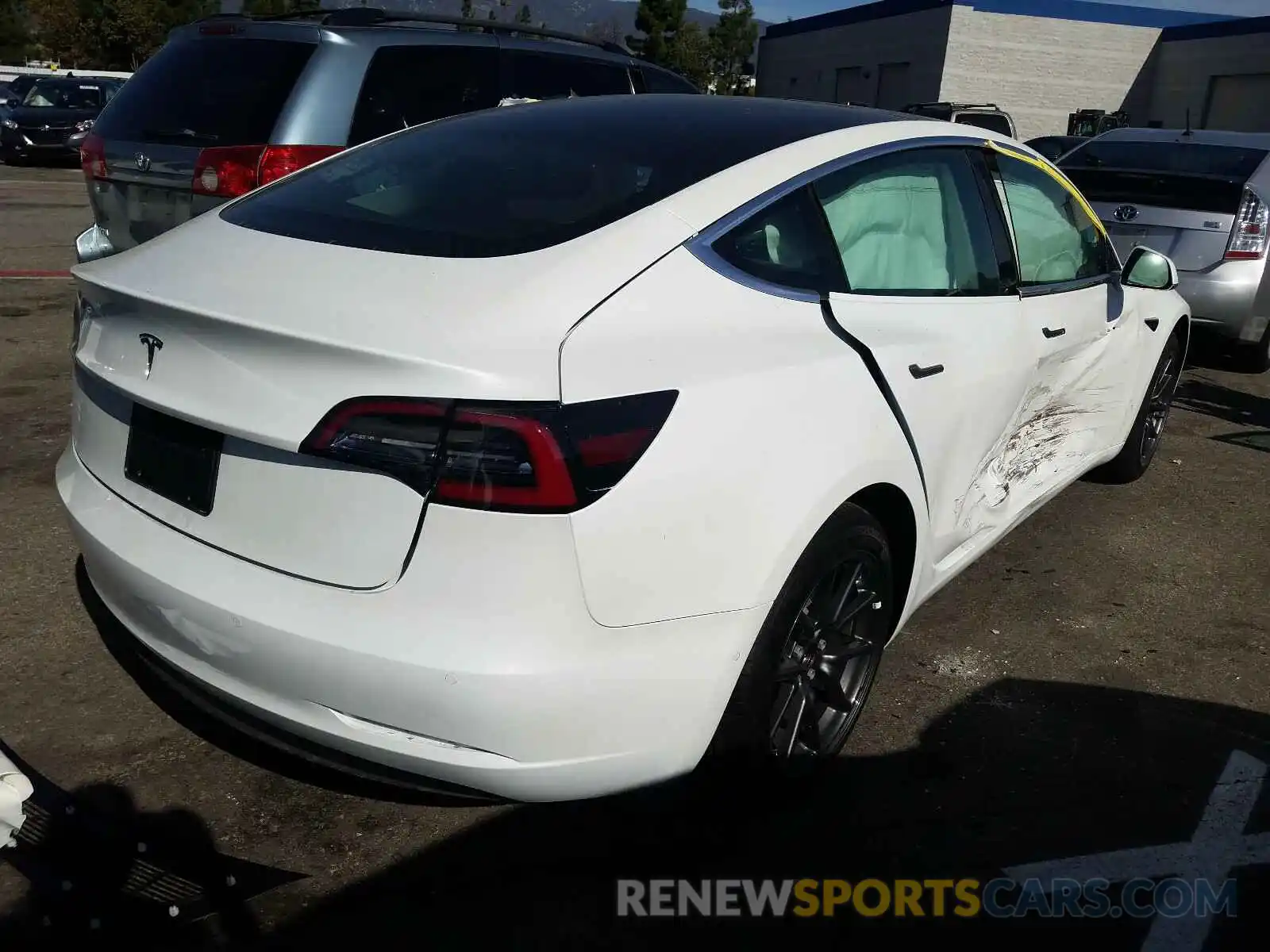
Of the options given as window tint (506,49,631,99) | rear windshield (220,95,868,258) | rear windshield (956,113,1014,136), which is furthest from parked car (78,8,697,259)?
rear windshield (956,113,1014,136)

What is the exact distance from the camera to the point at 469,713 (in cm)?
198

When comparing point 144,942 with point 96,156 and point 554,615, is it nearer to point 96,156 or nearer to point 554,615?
point 554,615

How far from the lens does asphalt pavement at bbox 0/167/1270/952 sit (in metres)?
2.32

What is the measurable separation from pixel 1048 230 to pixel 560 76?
3721 millimetres

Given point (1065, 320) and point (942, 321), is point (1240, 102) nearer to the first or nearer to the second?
point (1065, 320)

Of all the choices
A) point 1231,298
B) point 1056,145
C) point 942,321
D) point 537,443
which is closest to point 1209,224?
point 1231,298

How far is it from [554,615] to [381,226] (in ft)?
3.45

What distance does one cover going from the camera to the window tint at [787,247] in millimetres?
2480

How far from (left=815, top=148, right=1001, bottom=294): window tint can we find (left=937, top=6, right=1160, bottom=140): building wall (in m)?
34.8

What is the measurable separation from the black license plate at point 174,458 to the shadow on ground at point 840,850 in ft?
2.54

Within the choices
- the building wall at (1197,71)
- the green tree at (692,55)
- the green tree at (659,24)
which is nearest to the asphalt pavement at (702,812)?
the building wall at (1197,71)

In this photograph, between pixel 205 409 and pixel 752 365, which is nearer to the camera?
pixel 205 409

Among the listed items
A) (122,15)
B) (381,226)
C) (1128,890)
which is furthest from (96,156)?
(122,15)

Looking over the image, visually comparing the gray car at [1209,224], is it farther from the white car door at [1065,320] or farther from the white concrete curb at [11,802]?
the white concrete curb at [11,802]
